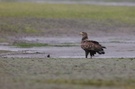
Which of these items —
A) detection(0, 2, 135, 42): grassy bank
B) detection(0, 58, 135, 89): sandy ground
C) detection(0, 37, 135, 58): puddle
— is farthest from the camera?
detection(0, 2, 135, 42): grassy bank

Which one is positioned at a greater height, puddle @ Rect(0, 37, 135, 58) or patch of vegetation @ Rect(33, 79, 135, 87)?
puddle @ Rect(0, 37, 135, 58)

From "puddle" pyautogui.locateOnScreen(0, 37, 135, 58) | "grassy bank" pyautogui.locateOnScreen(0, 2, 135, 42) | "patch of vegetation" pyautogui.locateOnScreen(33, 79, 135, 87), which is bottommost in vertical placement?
"patch of vegetation" pyautogui.locateOnScreen(33, 79, 135, 87)

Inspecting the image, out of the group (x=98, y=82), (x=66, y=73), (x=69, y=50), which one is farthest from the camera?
(x=69, y=50)

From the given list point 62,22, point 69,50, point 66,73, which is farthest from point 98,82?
point 62,22

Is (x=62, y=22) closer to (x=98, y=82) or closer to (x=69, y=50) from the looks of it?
(x=69, y=50)

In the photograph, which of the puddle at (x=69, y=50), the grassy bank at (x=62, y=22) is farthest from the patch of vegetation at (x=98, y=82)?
the grassy bank at (x=62, y=22)

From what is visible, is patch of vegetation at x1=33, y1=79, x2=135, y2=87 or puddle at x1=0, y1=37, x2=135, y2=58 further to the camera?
puddle at x1=0, y1=37, x2=135, y2=58

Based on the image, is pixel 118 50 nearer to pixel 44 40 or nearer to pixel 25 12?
pixel 44 40

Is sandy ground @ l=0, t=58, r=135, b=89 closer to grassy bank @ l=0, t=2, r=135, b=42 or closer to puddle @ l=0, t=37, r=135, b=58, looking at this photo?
puddle @ l=0, t=37, r=135, b=58

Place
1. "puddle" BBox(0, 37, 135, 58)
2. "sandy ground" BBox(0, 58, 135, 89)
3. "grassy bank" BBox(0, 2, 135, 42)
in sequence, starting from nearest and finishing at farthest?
"sandy ground" BBox(0, 58, 135, 89) → "puddle" BBox(0, 37, 135, 58) → "grassy bank" BBox(0, 2, 135, 42)

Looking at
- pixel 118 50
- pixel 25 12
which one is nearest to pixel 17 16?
pixel 25 12

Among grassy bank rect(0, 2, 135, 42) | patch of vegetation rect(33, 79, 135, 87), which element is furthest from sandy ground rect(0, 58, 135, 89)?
grassy bank rect(0, 2, 135, 42)

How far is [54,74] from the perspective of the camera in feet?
52.2

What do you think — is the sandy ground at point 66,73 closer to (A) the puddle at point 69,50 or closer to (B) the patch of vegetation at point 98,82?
(B) the patch of vegetation at point 98,82
